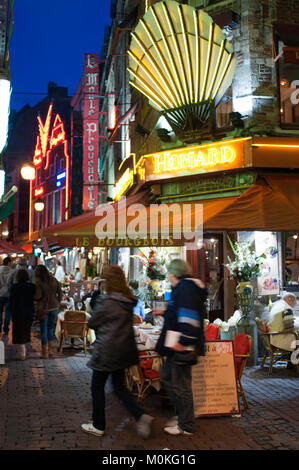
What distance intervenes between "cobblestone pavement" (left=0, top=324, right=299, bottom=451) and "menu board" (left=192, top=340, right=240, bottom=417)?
0.15 meters

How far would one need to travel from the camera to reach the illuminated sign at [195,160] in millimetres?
9961

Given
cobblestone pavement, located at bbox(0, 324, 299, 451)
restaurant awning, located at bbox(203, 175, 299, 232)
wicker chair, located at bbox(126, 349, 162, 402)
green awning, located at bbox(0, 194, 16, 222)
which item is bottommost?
cobblestone pavement, located at bbox(0, 324, 299, 451)

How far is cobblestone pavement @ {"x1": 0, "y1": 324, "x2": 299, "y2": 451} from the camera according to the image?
4.78 m

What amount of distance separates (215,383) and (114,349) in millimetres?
1621

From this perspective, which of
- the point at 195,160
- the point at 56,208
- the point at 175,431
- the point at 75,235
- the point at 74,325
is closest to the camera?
the point at 175,431

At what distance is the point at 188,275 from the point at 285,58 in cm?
700

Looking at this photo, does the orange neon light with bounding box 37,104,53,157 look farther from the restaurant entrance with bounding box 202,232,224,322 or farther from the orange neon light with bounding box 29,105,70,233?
the restaurant entrance with bounding box 202,232,224,322

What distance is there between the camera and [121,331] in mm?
4895

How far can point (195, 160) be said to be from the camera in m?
10.6

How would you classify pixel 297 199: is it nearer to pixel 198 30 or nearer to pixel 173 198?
pixel 173 198

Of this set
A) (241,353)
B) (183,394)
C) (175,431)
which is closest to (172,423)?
(175,431)

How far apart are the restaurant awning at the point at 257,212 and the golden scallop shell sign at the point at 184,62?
2.81m

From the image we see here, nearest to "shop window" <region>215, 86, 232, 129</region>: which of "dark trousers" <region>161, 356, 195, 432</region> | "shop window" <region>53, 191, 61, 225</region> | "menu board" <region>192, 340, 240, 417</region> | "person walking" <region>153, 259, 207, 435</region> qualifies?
"menu board" <region>192, 340, 240, 417</region>

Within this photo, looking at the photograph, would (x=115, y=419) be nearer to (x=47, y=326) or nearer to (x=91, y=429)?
(x=91, y=429)
